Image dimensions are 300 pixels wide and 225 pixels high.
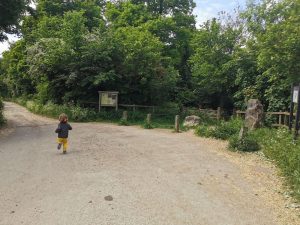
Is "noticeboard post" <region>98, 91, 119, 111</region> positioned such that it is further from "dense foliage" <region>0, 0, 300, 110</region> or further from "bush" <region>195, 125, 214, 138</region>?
"bush" <region>195, 125, 214, 138</region>

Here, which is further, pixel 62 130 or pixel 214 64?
pixel 214 64

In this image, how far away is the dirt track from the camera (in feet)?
18.8

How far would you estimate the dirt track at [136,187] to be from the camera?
5.72m

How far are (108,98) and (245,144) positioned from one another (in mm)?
12322

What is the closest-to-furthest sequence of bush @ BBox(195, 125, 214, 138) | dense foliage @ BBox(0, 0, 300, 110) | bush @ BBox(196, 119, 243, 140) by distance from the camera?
1. bush @ BBox(196, 119, 243, 140)
2. bush @ BBox(195, 125, 214, 138)
3. dense foliage @ BBox(0, 0, 300, 110)

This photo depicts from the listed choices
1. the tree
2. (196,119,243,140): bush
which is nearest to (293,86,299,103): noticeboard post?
(196,119,243,140): bush

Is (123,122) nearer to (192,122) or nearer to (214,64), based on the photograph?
(192,122)

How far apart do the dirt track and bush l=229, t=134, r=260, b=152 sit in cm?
48

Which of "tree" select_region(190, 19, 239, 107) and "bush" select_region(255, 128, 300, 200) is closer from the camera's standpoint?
"bush" select_region(255, 128, 300, 200)

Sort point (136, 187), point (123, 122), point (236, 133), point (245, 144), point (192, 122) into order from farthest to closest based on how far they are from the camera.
Answer: point (123, 122) < point (192, 122) < point (236, 133) < point (245, 144) < point (136, 187)

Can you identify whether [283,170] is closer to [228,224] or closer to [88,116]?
[228,224]

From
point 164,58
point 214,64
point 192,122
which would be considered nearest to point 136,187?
point 192,122

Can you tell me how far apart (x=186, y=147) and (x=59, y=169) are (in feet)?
18.3

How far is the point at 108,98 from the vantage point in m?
22.2
